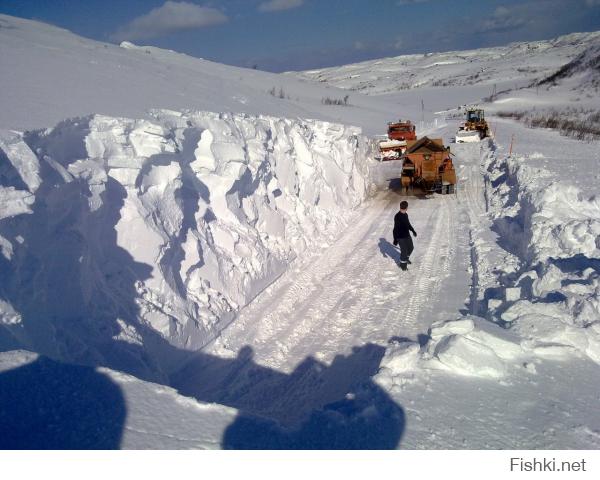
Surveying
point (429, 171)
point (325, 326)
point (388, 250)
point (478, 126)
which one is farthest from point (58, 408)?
point (478, 126)

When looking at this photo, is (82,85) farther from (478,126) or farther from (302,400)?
(478,126)

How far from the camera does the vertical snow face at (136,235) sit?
6043 millimetres

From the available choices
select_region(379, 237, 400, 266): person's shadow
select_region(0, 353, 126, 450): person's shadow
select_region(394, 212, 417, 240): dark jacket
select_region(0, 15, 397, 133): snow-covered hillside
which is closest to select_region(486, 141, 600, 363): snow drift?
select_region(394, 212, 417, 240): dark jacket

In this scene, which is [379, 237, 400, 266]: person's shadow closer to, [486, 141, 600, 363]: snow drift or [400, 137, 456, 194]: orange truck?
[486, 141, 600, 363]: snow drift

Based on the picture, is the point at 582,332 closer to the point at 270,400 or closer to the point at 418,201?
the point at 270,400

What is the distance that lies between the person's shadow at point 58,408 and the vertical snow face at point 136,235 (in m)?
1.46

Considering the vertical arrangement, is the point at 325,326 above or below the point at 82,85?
below

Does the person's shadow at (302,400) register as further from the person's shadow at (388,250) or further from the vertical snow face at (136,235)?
the person's shadow at (388,250)

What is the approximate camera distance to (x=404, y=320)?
7.32 metres

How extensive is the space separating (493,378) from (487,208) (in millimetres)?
9712

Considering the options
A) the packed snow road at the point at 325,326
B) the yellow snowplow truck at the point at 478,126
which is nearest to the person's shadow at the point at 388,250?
the packed snow road at the point at 325,326

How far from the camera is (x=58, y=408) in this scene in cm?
367

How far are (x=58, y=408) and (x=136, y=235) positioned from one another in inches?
154
